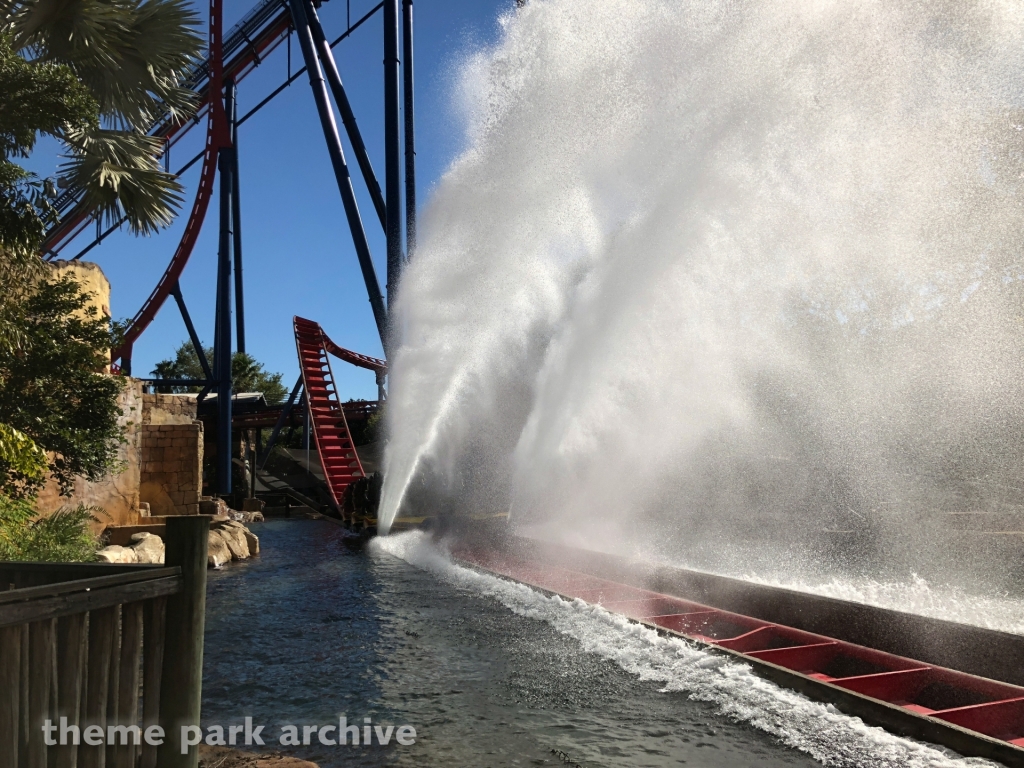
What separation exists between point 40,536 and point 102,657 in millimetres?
7346

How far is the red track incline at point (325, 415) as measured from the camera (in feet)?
80.2

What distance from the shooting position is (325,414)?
26.5m

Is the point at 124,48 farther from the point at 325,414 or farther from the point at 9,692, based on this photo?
the point at 325,414

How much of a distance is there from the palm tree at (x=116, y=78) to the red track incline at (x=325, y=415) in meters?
14.4

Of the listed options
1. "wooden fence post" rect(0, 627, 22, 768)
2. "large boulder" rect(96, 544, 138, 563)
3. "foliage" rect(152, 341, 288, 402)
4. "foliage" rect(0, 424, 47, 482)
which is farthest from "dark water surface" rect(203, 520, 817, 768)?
"foliage" rect(152, 341, 288, 402)

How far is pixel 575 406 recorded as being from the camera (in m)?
13.6

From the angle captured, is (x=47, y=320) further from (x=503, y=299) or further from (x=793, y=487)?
(x=793, y=487)

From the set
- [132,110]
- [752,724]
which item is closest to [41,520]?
[132,110]

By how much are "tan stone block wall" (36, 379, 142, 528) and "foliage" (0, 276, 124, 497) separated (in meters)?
3.16

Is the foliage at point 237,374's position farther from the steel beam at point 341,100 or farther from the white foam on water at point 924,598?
the white foam on water at point 924,598

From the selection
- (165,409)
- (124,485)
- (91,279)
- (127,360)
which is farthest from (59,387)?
(127,360)

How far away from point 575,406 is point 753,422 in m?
11.1

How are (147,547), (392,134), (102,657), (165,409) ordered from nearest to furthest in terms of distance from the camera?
(102,657)
(147,547)
(165,409)
(392,134)

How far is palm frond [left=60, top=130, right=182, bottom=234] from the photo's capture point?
8.75m
